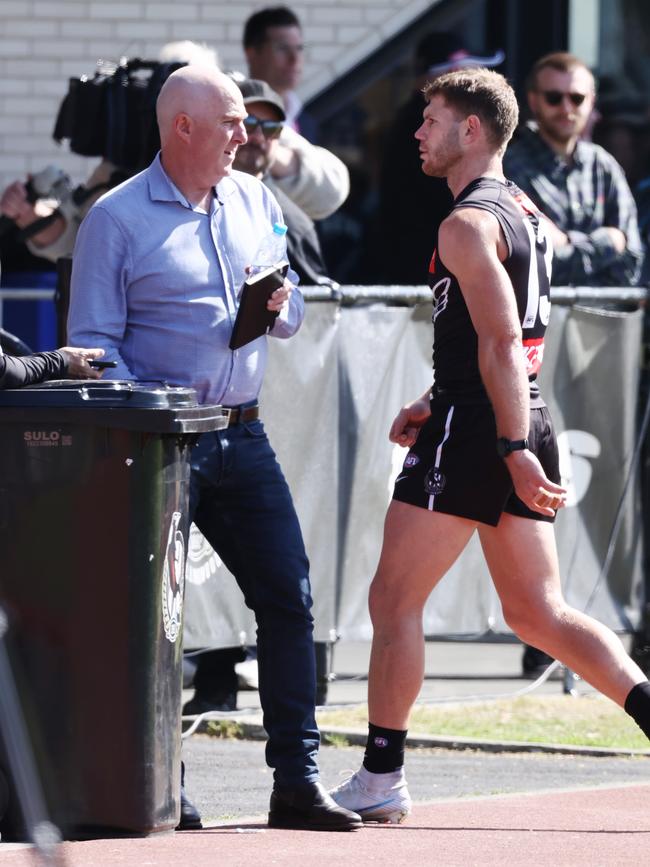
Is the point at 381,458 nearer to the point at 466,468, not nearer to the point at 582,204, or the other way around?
the point at 582,204

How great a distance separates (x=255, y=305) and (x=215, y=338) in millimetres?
147

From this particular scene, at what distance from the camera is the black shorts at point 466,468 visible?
19.1 feet

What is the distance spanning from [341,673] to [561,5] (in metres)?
5.11

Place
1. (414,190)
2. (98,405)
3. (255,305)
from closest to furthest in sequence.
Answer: (98,405) → (255,305) → (414,190)

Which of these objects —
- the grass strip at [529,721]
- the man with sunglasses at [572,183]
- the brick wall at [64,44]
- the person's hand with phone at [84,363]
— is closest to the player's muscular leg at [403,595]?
the person's hand with phone at [84,363]

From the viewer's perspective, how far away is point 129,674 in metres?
5.29

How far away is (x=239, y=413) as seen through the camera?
231 inches

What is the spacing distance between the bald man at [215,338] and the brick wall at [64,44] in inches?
225

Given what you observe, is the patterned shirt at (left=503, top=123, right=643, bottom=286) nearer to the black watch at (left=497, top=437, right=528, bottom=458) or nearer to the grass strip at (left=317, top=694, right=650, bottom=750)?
the grass strip at (left=317, top=694, right=650, bottom=750)

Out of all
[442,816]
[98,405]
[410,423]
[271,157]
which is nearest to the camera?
[98,405]

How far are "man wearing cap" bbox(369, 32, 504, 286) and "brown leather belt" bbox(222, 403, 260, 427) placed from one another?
425cm

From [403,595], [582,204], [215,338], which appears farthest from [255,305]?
[582,204]

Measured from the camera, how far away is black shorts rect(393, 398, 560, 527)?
581cm

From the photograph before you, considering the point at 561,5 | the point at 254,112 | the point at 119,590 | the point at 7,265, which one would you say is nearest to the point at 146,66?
the point at 254,112
